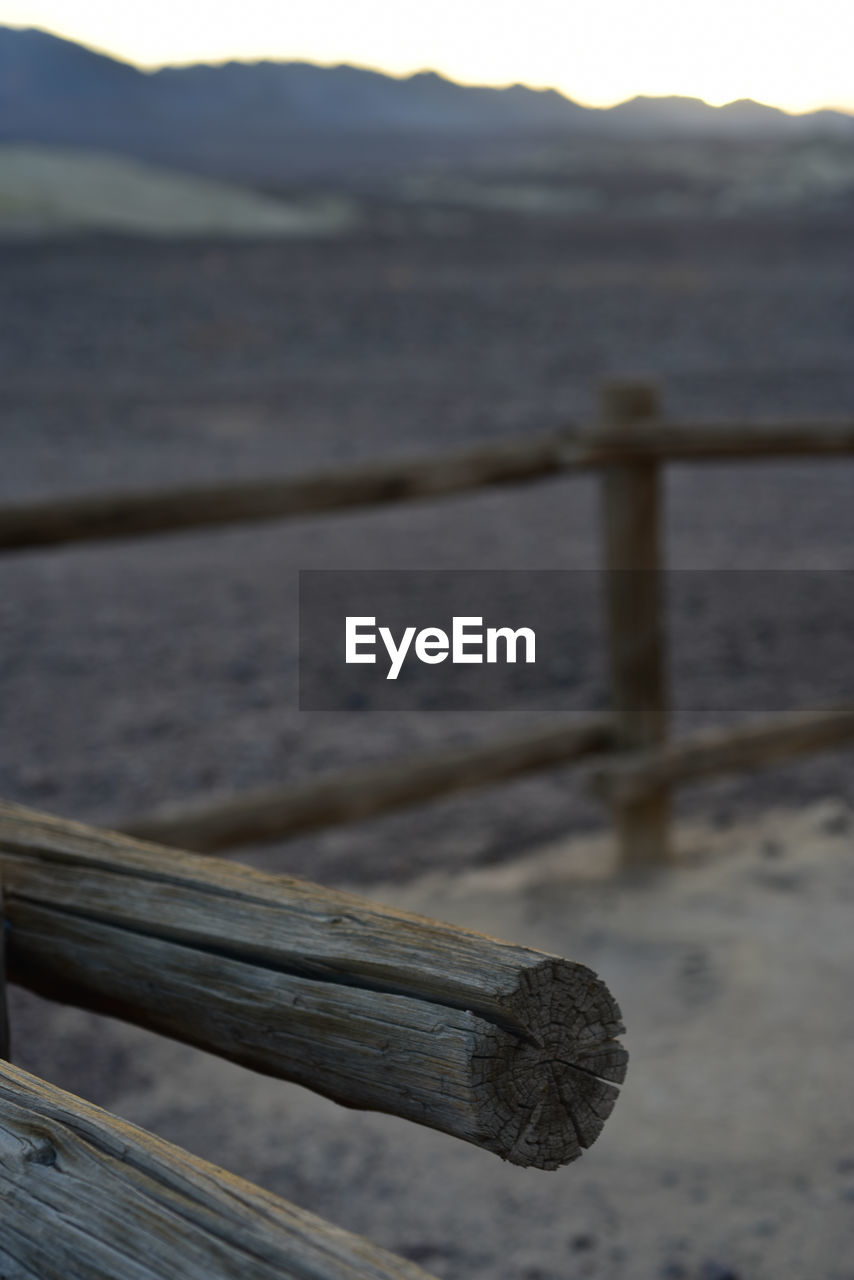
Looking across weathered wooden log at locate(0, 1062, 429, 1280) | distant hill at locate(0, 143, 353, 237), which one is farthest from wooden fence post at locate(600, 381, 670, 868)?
distant hill at locate(0, 143, 353, 237)

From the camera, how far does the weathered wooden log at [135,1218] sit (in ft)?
2.39

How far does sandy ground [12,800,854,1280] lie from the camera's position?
2.20 metres

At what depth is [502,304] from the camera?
13.9 m

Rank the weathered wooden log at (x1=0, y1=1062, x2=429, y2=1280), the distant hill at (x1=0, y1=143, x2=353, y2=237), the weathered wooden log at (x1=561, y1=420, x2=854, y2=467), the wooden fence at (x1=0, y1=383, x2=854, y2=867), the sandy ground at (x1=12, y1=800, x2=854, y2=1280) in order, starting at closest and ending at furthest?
the weathered wooden log at (x1=0, y1=1062, x2=429, y2=1280)
the sandy ground at (x1=12, y1=800, x2=854, y2=1280)
the wooden fence at (x1=0, y1=383, x2=854, y2=867)
the weathered wooden log at (x1=561, y1=420, x2=854, y2=467)
the distant hill at (x1=0, y1=143, x2=353, y2=237)

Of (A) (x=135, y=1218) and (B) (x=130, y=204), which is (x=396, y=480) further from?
(B) (x=130, y=204)

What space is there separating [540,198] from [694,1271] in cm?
2485

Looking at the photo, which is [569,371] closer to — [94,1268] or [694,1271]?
[694,1271]

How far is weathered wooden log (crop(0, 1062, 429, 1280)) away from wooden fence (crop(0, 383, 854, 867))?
6.08ft

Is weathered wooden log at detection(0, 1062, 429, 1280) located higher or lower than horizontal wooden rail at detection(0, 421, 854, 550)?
lower
